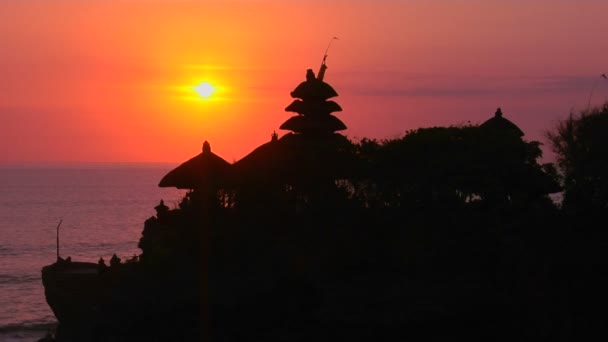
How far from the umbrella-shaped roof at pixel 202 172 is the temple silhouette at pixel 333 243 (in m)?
0.05

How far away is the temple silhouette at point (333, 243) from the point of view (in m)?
27.4

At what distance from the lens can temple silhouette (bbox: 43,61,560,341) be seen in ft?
90.0

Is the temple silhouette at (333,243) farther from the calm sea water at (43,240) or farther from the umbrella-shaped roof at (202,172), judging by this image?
the calm sea water at (43,240)

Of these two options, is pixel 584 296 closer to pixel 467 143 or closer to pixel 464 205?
pixel 464 205

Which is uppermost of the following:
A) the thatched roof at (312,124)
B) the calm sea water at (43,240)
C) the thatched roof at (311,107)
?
the thatched roof at (311,107)

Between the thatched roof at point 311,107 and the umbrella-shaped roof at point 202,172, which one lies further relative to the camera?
the thatched roof at point 311,107

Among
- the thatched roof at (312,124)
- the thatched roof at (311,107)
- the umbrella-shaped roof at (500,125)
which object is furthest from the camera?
the umbrella-shaped roof at (500,125)

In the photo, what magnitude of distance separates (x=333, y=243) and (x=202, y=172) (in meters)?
5.72

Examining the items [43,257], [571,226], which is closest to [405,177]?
[571,226]

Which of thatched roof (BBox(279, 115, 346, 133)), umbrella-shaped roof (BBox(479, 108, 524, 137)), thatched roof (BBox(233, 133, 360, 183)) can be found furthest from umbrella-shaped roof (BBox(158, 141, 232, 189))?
umbrella-shaped roof (BBox(479, 108, 524, 137))

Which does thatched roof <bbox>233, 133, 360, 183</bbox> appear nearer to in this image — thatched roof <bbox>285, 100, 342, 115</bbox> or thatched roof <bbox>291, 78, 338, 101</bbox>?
thatched roof <bbox>285, 100, 342, 115</bbox>

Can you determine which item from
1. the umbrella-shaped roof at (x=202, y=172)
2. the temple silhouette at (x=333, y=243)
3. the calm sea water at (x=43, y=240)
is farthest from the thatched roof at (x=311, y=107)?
the calm sea water at (x=43, y=240)

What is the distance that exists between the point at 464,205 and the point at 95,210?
140 metres

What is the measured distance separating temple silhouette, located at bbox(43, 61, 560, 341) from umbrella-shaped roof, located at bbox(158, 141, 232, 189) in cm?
5
